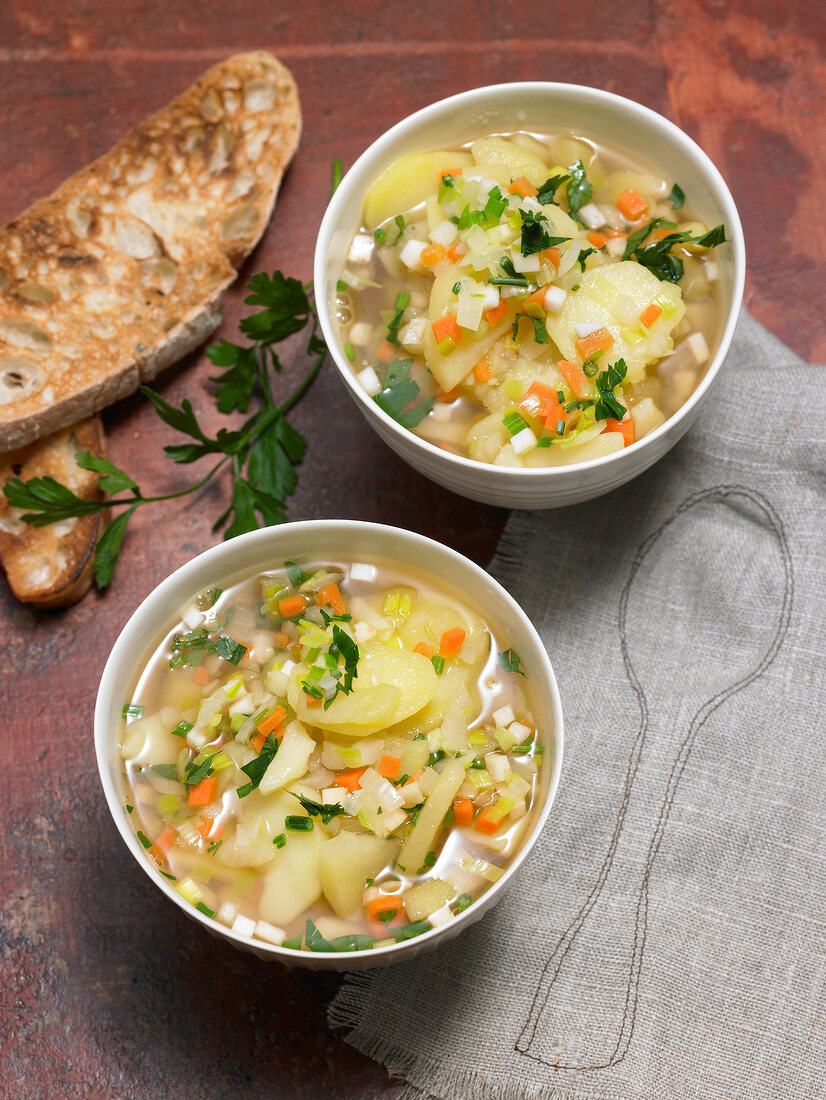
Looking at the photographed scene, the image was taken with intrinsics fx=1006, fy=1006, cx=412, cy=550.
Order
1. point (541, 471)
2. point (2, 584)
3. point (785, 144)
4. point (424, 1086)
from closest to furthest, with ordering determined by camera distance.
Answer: point (541, 471), point (424, 1086), point (2, 584), point (785, 144)

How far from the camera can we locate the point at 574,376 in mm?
2184

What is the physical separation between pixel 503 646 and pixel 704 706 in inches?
23.4

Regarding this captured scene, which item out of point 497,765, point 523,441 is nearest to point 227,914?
point 497,765

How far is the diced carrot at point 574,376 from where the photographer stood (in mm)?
2182

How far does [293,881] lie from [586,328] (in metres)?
1.30

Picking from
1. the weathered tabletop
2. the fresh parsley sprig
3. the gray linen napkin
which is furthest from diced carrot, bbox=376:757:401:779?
the fresh parsley sprig

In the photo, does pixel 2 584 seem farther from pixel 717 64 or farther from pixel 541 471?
pixel 717 64

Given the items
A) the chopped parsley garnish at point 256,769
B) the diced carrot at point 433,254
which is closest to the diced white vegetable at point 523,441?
the diced carrot at point 433,254

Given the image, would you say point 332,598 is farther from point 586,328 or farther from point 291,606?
point 586,328

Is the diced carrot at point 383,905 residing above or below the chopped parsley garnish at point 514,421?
below

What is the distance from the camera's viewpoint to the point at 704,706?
8.02ft

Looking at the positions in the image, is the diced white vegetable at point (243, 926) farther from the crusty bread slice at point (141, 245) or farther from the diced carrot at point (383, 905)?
the crusty bread slice at point (141, 245)

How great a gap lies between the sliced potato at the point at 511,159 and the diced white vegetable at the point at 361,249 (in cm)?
33

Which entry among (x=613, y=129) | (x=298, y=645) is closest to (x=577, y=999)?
(x=298, y=645)
